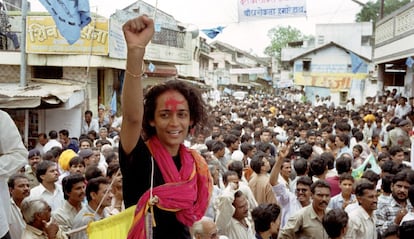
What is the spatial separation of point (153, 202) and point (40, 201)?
2162mm

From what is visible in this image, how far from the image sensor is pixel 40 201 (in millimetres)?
4176

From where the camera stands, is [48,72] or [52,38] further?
[48,72]

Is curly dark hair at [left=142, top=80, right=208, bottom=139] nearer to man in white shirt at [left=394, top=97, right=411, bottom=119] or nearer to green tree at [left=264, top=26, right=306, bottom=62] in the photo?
man in white shirt at [left=394, top=97, right=411, bottom=119]

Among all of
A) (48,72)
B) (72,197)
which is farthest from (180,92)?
(48,72)

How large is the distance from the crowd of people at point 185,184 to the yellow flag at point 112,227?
2.2 inches

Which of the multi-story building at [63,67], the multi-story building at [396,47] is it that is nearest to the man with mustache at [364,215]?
the multi-story building at [63,67]

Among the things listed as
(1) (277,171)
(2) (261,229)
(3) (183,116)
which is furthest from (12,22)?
(3) (183,116)

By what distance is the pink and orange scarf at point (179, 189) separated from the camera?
234 centimetres

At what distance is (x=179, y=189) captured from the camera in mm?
2381

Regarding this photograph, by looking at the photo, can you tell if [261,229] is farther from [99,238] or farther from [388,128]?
[388,128]

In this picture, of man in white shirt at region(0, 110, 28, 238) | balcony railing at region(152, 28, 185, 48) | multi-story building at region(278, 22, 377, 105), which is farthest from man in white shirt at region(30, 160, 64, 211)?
multi-story building at region(278, 22, 377, 105)

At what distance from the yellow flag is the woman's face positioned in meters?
0.35

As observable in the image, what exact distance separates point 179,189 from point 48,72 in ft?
55.5

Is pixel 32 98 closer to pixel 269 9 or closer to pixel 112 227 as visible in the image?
pixel 269 9
